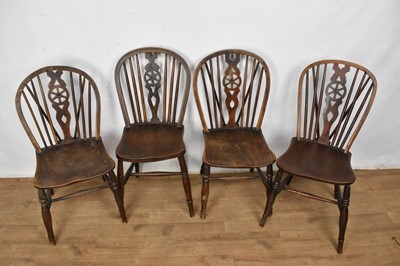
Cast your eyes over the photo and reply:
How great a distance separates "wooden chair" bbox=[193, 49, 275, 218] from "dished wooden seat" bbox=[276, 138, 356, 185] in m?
0.13

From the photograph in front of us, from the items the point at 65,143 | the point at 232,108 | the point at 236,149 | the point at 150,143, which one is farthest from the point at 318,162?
the point at 65,143

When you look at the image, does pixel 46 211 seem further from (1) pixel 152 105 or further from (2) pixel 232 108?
(2) pixel 232 108

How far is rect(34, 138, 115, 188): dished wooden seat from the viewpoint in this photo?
5.47ft

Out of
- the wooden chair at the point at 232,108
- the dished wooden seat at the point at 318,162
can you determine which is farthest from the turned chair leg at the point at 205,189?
the dished wooden seat at the point at 318,162

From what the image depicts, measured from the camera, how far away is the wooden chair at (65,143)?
5.58ft

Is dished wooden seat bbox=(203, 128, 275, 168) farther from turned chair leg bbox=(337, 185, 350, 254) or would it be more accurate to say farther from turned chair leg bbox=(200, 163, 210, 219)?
turned chair leg bbox=(337, 185, 350, 254)

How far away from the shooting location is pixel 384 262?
5.67 feet

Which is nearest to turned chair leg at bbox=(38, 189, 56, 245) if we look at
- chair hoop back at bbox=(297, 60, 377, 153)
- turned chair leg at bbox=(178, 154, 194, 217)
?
turned chair leg at bbox=(178, 154, 194, 217)

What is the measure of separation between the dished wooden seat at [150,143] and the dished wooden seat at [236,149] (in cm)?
19

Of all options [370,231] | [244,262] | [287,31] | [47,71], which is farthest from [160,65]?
[370,231]

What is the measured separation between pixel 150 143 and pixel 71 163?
484 mm

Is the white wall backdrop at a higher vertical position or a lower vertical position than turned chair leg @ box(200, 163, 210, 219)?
higher

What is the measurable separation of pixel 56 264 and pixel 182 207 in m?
0.85

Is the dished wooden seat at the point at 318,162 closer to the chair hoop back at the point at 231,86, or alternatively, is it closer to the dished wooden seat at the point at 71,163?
the chair hoop back at the point at 231,86
